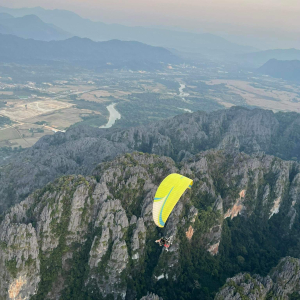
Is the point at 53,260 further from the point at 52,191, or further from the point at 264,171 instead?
the point at 264,171

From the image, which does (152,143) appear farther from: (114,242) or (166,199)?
(166,199)

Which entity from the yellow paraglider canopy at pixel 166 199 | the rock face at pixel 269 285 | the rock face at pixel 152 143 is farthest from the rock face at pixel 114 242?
the rock face at pixel 152 143

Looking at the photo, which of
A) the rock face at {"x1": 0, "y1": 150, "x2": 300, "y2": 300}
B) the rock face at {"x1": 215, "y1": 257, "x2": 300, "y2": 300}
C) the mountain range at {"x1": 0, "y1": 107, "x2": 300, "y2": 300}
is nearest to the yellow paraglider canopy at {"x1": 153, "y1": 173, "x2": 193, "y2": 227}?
the mountain range at {"x1": 0, "y1": 107, "x2": 300, "y2": 300}

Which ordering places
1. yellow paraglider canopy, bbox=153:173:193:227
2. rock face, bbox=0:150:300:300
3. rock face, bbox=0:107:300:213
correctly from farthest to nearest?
rock face, bbox=0:107:300:213, rock face, bbox=0:150:300:300, yellow paraglider canopy, bbox=153:173:193:227

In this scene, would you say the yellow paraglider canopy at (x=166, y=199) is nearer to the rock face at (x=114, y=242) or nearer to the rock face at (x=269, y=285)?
the rock face at (x=114, y=242)

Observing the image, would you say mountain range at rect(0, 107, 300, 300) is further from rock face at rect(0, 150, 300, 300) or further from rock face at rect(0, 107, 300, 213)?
rock face at rect(0, 107, 300, 213)

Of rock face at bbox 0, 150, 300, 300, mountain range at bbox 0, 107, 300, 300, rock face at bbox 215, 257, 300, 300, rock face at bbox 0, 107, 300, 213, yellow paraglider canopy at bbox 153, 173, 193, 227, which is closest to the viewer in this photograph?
yellow paraglider canopy at bbox 153, 173, 193, 227

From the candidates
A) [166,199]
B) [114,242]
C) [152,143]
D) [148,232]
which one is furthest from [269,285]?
[152,143]
